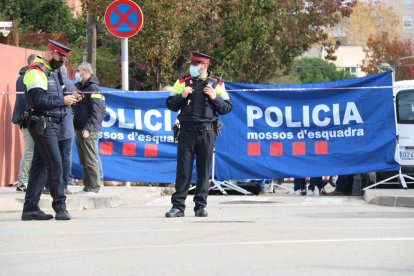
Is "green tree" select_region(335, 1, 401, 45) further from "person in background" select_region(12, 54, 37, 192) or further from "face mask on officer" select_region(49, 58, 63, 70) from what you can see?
"face mask on officer" select_region(49, 58, 63, 70)

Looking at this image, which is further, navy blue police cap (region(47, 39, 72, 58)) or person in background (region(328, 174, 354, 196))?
person in background (region(328, 174, 354, 196))

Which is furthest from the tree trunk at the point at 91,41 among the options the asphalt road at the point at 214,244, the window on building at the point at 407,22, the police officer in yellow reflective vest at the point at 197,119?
the window on building at the point at 407,22

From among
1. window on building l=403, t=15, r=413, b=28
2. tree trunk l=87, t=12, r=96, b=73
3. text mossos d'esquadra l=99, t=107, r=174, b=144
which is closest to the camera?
text mossos d'esquadra l=99, t=107, r=174, b=144

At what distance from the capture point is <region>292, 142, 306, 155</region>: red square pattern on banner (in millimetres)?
17547

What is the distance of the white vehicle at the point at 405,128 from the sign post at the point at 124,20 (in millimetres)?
4425

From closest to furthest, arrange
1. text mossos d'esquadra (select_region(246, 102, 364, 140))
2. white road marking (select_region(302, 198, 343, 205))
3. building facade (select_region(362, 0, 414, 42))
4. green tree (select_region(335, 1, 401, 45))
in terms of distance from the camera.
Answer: white road marking (select_region(302, 198, 343, 205)), text mossos d'esquadra (select_region(246, 102, 364, 140)), green tree (select_region(335, 1, 401, 45)), building facade (select_region(362, 0, 414, 42))

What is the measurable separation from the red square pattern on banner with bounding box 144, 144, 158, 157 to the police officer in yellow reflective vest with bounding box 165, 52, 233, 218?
481 cm

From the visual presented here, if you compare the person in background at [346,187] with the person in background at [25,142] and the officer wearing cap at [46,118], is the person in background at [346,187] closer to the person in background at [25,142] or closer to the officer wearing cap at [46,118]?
the person in background at [25,142]

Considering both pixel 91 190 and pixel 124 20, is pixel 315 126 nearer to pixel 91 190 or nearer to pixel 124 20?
pixel 124 20

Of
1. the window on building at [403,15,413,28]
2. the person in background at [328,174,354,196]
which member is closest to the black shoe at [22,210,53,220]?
the person in background at [328,174,354,196]

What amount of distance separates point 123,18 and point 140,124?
1768 millimetres

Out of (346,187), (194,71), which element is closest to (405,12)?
(346,187)

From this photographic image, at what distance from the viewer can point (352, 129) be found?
17531mm

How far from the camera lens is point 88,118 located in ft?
49.8
